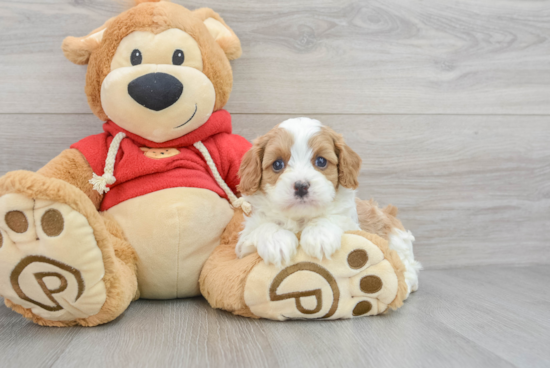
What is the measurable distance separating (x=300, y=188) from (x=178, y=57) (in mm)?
516

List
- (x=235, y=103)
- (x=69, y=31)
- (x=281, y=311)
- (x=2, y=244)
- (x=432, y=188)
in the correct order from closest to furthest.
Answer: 1. (x=2, y=244)
2. (x=281, y=311)
3. (x=69, y=31)
4. (x=235, y=103)
5. (x=432, y=188)

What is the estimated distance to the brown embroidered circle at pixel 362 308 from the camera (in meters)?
1.02

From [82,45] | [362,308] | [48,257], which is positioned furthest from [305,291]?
[82,45]

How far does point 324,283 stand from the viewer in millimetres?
984

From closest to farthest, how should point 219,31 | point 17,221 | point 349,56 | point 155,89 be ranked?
point 17,221 < point 155,89 < point 219,31 < point 349,56

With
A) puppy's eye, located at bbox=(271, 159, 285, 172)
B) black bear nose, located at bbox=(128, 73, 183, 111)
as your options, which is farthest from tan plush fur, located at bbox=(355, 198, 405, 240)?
black bear nose, located at bbox=(128, 73, 183, 111)

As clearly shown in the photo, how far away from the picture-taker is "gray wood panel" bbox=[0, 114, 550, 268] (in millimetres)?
1602

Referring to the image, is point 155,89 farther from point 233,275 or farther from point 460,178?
point 460,178

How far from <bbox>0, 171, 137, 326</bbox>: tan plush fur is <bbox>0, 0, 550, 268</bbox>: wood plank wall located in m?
0.58

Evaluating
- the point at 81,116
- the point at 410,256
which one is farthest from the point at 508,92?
the point at 81,116

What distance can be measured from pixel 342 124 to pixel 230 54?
1.62 feet

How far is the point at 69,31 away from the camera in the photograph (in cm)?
140

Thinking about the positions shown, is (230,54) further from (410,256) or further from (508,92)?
(508,92)

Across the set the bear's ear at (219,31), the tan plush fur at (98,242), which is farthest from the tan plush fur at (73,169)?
the bear's ear at (219,31)
